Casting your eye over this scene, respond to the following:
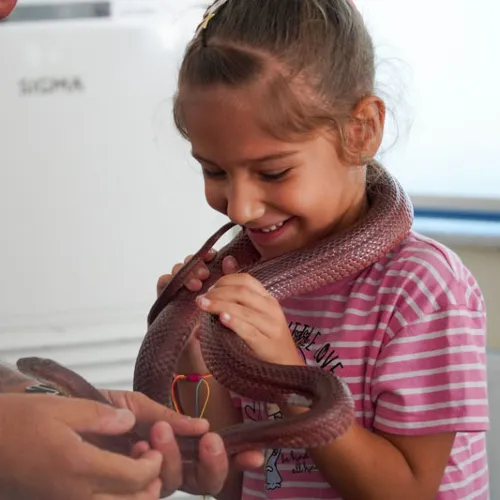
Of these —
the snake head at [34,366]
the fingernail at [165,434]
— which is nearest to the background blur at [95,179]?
the snake head at [34,366]

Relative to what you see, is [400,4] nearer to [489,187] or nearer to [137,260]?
[489,187]

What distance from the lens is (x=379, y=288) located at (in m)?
0.86

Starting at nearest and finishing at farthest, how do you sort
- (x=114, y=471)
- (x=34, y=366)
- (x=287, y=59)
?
(x=114, y=471)
(x=34, y=366)
(x=287, y=59)

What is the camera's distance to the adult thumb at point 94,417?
1.48ft

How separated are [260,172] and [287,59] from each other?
117mm

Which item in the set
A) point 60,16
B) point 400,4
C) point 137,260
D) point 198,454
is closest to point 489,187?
point 400,4

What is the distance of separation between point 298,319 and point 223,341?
222mm

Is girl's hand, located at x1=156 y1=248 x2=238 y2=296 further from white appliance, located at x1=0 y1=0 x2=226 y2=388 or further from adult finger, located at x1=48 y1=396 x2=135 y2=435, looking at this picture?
white appliance, located at x1=0 y1=0 x2=226 y2=388

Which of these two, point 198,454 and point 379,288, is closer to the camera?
point 198,454

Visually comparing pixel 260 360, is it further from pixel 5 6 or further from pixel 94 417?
pixel 5 6

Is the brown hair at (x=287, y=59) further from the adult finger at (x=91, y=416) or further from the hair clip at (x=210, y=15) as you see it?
the adult finger at (x=91, y=416)

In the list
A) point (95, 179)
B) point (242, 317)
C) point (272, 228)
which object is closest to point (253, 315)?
point (242, 317)

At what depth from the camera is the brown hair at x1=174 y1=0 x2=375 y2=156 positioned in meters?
0.77

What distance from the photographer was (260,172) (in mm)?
766
